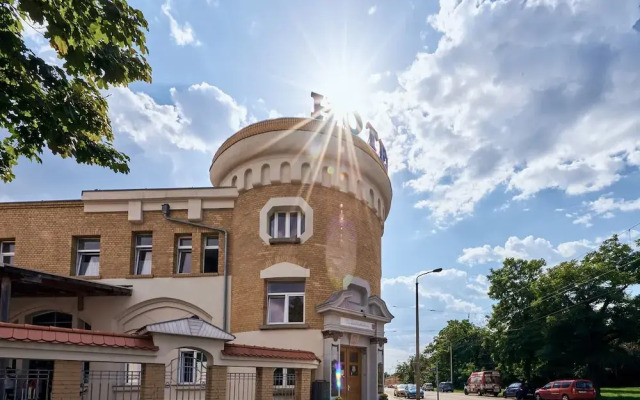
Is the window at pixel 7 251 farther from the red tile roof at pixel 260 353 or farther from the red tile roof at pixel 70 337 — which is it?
the red tile roof at pixel 70 337

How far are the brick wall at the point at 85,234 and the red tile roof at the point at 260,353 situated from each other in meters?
5.93

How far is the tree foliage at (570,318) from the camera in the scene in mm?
38281

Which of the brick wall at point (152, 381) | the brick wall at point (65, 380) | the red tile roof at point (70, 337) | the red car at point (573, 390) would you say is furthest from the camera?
the red car at point (573, 390)

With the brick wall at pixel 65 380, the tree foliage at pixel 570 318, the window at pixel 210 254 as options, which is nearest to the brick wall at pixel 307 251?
the window at pixel 210 254

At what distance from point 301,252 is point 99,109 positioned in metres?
10.9

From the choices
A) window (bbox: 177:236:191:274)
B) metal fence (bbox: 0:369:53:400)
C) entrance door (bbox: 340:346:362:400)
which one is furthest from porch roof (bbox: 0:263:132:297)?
entrance door (bbox: 340:346:362:400)

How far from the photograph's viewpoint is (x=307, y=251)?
18484 millimetres

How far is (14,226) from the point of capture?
20.1 m

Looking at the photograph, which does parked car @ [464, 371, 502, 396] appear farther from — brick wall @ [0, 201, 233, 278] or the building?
brick wall @ [0, 201, 233, 278]

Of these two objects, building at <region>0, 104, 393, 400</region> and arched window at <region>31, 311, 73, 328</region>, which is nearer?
building at <region>0, 104, 393, 400</region>

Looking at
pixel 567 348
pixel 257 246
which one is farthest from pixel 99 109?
pixel 567 348

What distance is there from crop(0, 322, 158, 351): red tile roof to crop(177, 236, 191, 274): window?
33.9 feet

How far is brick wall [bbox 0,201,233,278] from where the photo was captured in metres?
19.6

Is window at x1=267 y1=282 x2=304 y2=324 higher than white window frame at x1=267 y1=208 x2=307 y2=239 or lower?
lower
